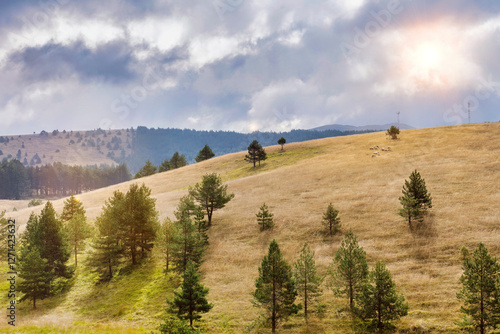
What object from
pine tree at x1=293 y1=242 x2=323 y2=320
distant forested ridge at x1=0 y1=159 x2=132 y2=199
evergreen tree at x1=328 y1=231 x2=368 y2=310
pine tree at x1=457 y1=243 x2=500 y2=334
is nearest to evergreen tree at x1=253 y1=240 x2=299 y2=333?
pine tree at x1=293 y1=242 x2=323 y2=320

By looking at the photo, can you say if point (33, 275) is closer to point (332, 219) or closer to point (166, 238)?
point (166, 238)

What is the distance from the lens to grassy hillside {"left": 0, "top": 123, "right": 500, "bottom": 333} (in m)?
24.2

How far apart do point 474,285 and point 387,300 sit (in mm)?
5691

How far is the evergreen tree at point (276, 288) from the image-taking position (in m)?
23.5

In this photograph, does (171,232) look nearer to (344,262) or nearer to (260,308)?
(260,308)

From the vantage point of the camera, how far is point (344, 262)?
24.3 meters

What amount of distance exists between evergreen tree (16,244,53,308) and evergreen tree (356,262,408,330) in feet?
113

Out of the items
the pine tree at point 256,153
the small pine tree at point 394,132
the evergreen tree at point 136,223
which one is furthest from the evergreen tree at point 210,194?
the small pine tree at point 394,132

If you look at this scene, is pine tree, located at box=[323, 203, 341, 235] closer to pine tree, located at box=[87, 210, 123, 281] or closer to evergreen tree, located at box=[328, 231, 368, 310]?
evergreen tree, located at box=[328, 231, 368, 310]

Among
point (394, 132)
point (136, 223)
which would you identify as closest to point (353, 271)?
point (136, 223)

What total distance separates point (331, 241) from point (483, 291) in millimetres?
18237

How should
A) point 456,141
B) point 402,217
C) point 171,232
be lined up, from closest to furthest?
point 171,232 → point 402,217 → point 456,141

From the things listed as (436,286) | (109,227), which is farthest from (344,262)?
(109,227)

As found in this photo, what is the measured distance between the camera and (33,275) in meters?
32.2
